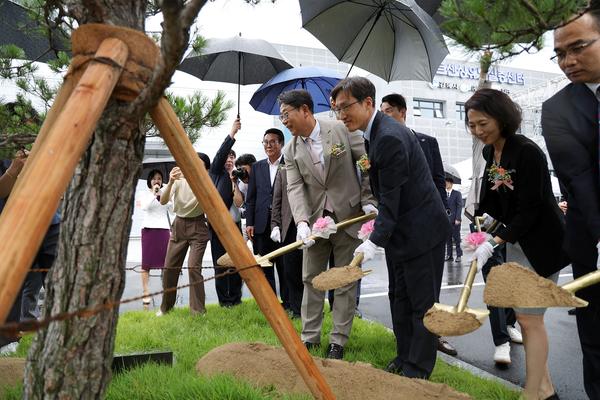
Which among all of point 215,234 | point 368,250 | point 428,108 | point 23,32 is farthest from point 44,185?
point 428,108

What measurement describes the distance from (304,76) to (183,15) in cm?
512

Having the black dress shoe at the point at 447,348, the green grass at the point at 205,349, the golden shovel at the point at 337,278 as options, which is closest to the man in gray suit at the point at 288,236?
the green grass at the point at 205,349

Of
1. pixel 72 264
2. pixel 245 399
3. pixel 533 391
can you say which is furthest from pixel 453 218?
pixel 72 264

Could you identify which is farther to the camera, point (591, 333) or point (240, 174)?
point (240, 174)

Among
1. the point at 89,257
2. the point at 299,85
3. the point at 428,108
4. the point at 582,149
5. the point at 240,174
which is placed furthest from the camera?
the point at 428,108

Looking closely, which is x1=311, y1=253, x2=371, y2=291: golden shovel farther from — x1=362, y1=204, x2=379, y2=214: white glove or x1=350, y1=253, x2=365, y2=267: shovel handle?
x1=362, y1=204, x2=379, y2=214: white glove

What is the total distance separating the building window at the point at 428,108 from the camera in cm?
2875

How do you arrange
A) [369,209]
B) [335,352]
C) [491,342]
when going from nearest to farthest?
Answer: 1. [335,352]
2. [369,209]
3. [491,342]

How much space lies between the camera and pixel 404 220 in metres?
3.16

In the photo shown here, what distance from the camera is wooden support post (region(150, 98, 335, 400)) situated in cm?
171

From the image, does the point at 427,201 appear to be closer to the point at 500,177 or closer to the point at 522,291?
the point at 500,177

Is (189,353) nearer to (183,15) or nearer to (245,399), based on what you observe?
(245,399)

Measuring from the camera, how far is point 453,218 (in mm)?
11766

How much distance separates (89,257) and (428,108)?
2925 cm
